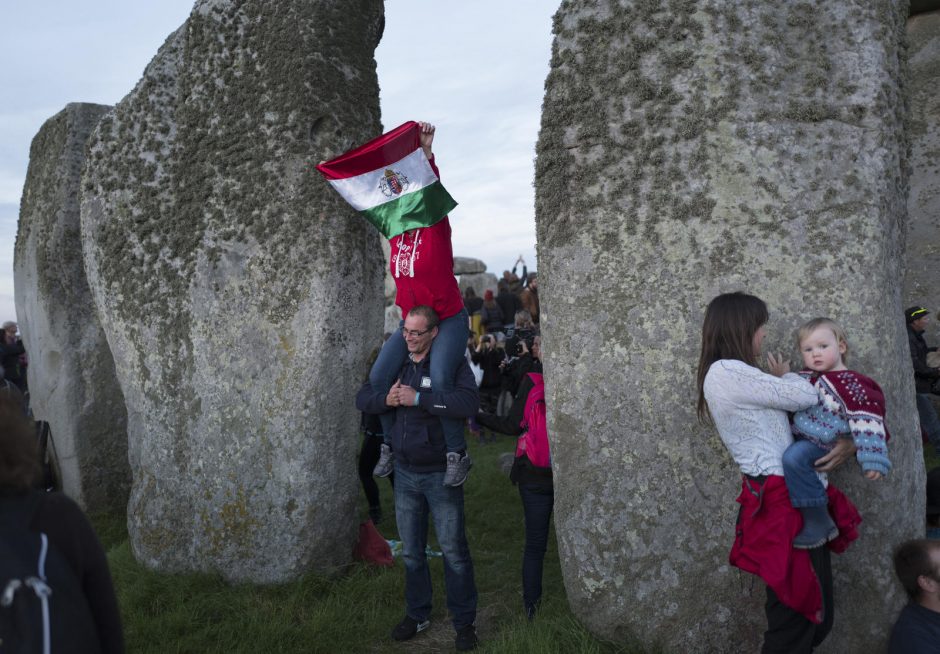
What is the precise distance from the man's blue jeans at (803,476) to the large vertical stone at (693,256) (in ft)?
1.67

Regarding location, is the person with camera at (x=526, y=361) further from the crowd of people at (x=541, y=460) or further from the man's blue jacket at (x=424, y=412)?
the man's blue jacket at (x=424, y=412)

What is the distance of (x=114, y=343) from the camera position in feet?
16.1

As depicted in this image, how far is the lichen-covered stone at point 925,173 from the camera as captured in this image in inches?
331

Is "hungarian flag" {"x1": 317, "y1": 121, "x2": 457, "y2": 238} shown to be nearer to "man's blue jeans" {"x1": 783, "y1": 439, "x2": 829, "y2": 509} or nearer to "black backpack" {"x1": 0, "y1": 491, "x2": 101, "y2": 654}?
"man's blue jeans" {"x1": 783, "y1": 439, "x2": 829, "y2": 509}

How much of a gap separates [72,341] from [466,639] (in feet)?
14.5

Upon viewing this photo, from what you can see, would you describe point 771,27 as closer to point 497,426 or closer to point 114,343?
point 497,426

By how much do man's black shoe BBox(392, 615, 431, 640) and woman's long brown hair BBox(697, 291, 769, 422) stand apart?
2044 millimetres

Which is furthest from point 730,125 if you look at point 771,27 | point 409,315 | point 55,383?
point 55,383

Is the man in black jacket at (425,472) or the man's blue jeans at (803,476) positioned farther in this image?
the man in black jacket at (425,472)

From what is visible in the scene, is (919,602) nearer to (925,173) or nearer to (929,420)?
(929,420)

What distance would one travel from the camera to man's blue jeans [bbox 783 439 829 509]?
256 centimetres

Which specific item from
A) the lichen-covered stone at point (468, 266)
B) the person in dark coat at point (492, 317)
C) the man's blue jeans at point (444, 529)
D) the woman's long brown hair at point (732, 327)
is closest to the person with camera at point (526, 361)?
the man's blue jeans at point (444, 529)

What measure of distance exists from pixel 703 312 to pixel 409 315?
1.40 m


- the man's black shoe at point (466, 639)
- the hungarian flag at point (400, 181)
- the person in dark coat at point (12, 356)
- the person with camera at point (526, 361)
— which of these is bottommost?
the man's black shoe at point (466, 639)
